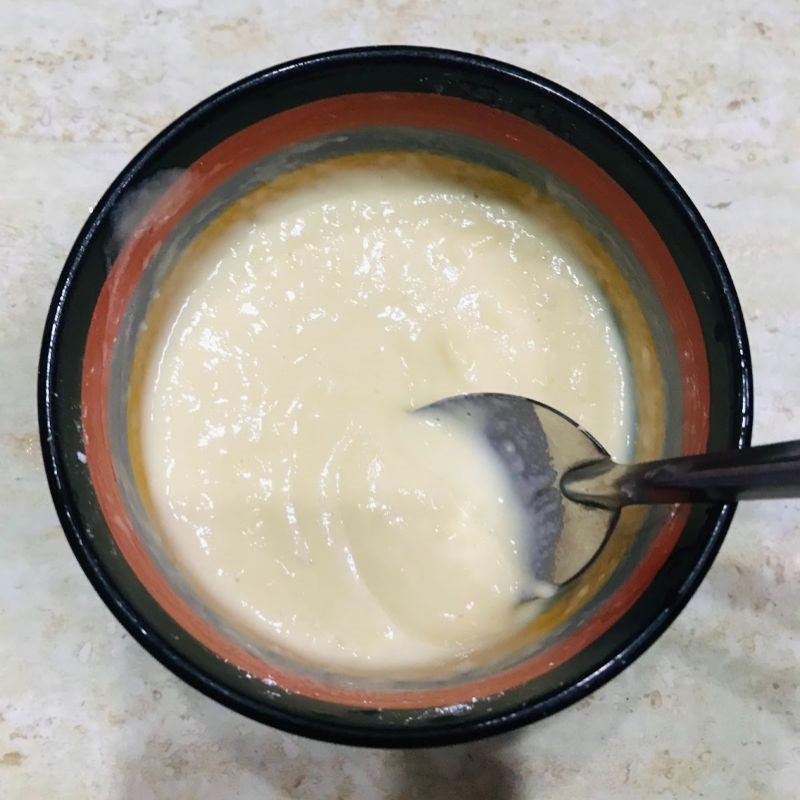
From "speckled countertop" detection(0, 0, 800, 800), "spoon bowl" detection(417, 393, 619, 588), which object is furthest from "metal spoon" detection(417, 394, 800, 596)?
"speckled countertop" detection(0, 0, 800, 800)

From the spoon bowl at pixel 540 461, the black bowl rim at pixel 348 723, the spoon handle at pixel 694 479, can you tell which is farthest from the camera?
the spoon bowl at pixel 540 461

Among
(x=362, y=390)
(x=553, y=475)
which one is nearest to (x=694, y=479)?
(x=553, y=475)

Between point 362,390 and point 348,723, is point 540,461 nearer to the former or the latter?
point 362,390

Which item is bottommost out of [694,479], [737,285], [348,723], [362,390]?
[348,723]

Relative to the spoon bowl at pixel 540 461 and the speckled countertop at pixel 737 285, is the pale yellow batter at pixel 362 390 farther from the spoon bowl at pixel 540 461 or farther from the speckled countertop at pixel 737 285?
the speckled countertop at pixel 737 285

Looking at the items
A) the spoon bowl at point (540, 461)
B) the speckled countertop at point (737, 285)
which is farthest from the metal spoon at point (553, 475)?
the speckled countertop at point (737, 285)

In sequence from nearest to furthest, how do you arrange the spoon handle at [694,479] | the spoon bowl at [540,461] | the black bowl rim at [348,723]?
the spoon handle at [694,479] → the black bowl rim at [348,723] → the spoon bowl at [540,461]

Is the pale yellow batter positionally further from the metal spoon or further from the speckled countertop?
the speckled countertop
